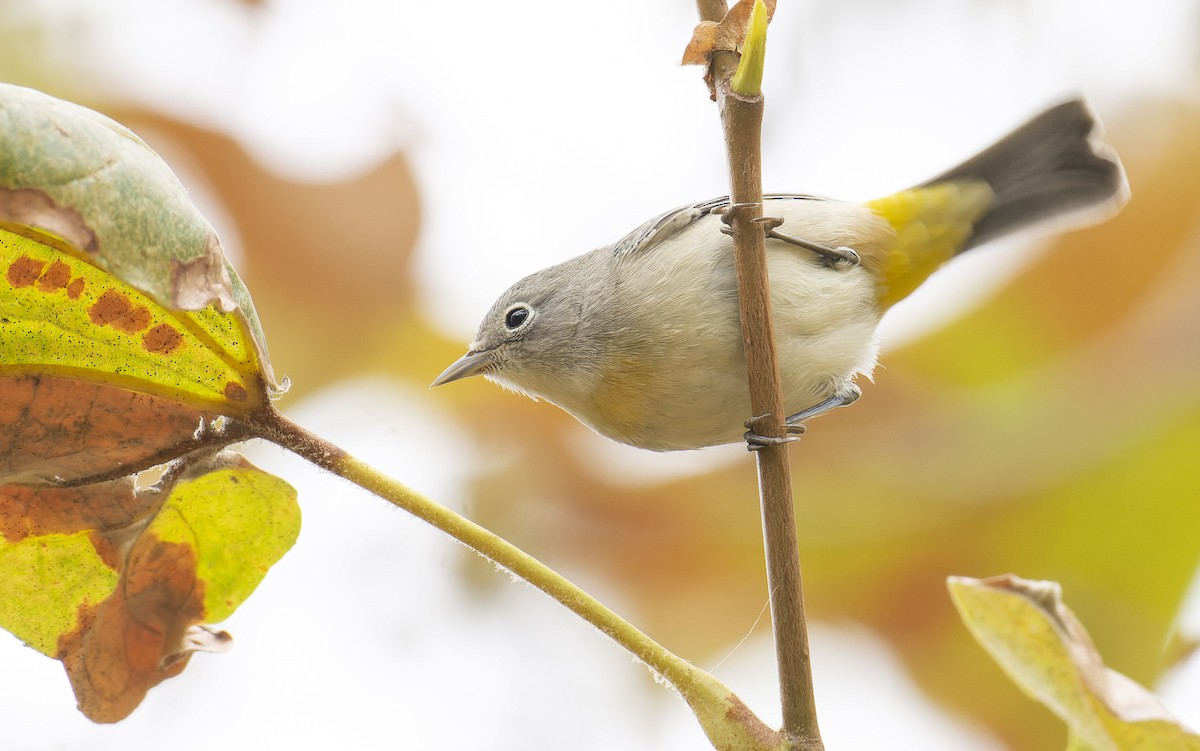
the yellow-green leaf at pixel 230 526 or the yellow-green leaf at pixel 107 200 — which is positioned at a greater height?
the yellow-green leaf at pixel 107 200

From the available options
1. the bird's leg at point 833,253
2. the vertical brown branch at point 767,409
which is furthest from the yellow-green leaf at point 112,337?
the bird's leg at point 833,253

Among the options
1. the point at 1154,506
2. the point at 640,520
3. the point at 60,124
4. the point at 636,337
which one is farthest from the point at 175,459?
the point at 1154,506

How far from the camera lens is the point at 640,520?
3350 millimetres

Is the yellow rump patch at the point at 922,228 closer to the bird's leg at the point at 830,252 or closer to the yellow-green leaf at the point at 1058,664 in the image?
the bird's leg at the point at 830,252

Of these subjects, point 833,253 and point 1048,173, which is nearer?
point 833,253

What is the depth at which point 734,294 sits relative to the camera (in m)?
2.38

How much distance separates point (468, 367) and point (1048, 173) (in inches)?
70.5

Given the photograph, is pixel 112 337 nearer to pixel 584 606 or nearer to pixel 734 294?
pixel 584 606

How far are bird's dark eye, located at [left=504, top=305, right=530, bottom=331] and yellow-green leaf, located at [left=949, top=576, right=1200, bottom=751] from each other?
2.09 meters

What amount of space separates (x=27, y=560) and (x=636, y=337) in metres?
1.46

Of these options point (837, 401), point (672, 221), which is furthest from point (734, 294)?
point (837, 401)

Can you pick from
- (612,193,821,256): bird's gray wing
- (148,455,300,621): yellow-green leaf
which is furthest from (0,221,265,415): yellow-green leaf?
(612,193,821,256): bird's gray wing

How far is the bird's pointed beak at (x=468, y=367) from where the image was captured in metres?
2.81

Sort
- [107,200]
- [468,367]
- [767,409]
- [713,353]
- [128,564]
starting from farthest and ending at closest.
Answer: [468,367], [713,353], [767,409], [128,564], [107,200]
